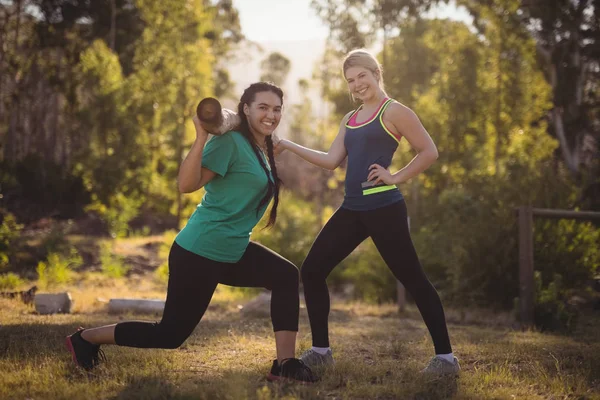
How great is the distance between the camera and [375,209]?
388 centimetres

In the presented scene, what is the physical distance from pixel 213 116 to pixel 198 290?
0.99 metres

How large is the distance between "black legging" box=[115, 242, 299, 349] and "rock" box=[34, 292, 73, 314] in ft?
11.4

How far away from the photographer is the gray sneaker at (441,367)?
388cm

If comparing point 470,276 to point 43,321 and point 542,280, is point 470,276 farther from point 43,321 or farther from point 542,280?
point 43,321

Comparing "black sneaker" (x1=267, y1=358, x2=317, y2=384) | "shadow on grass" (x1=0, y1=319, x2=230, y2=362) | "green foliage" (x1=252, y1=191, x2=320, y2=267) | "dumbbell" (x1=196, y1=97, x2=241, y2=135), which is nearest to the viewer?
"dumbbell" (x1=196, y1=97, x2=241, y2=135)

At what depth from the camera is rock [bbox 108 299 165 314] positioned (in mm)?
6938

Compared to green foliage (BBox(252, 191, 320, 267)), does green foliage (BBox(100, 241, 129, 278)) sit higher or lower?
lower

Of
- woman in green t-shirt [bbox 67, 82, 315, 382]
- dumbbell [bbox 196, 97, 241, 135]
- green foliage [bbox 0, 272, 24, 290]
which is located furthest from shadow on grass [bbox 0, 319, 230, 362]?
green foliage [bbox 0, 272, 24, 290]

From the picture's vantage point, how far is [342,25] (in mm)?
A: 19312

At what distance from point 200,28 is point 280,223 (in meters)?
7.60

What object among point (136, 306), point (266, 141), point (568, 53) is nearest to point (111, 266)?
point (136, 306)

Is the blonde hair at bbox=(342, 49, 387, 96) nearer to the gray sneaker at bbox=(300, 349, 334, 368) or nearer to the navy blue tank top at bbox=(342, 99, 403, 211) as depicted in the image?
the navy blue tank top at bbox=(342, 99, 403, 211)

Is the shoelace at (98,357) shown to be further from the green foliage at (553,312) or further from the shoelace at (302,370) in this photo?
the green foliage at (553,312)

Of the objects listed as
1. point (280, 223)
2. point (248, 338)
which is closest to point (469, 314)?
point (248, 338)
